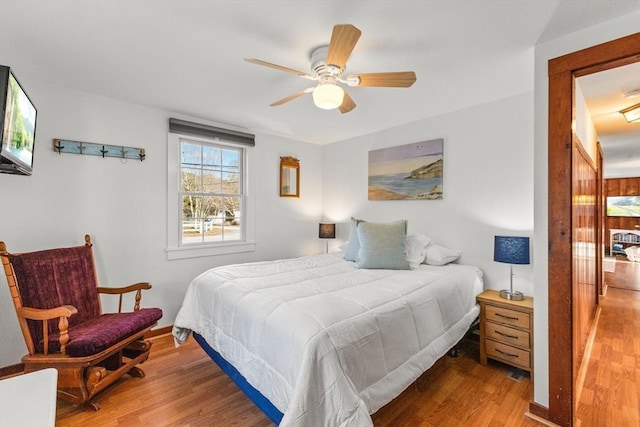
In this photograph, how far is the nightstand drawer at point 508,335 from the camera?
2.25 m

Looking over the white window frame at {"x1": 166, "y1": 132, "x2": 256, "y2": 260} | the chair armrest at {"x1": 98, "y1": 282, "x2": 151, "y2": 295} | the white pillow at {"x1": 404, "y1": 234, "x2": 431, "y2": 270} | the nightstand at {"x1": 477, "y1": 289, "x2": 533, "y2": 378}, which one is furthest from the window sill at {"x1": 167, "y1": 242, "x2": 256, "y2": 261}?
the nightstand at {"x1": 477, "y1": 289, "x2": 533, "y2": 378}

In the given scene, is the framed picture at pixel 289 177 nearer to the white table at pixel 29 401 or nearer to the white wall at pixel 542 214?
the white wall at pixel 542 214

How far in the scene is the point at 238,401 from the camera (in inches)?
79.7

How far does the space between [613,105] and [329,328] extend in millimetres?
3255

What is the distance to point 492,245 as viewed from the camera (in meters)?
2.87

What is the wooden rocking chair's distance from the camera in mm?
1861

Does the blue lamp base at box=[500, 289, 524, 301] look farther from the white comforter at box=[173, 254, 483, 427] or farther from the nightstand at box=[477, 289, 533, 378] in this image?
the white comforter at box=[173, 254, 483, 427]

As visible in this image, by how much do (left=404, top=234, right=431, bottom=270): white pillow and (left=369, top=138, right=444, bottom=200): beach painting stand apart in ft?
1.69

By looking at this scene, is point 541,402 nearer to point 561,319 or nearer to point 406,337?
point 561,319

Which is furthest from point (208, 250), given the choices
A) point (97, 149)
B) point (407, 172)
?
point (407, 172)

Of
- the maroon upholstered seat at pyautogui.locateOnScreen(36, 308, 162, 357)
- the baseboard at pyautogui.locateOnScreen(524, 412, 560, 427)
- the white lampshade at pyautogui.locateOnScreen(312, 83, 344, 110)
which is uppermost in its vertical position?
the white lampshade at pyautogui.locateOnScreen(312, 83, 344, 110)

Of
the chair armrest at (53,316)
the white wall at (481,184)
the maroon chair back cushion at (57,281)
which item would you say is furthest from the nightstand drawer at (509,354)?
the maroon chair back cushion at (57,281)

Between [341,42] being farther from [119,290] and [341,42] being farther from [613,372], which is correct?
[613,372]

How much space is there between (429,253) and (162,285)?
9.49 ft
